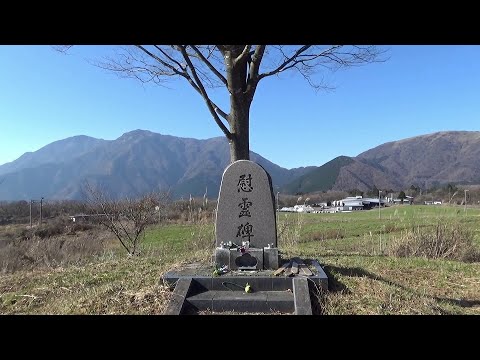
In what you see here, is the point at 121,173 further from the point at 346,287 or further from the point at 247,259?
the point at 346,287

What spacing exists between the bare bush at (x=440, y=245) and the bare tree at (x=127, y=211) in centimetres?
575

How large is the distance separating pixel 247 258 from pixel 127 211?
5.81 metres

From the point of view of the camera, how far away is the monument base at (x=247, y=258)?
546 cm

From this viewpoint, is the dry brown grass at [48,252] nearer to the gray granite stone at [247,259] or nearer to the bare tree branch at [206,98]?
the bare tree branch at [206,98]

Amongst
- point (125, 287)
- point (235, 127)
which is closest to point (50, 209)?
point (235, 127)

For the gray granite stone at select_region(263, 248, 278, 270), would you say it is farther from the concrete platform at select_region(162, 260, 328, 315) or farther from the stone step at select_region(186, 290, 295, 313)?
the stone step at select_region(186, 290, 295, 313)

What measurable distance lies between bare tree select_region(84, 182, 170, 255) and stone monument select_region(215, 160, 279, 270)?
16.8 feet

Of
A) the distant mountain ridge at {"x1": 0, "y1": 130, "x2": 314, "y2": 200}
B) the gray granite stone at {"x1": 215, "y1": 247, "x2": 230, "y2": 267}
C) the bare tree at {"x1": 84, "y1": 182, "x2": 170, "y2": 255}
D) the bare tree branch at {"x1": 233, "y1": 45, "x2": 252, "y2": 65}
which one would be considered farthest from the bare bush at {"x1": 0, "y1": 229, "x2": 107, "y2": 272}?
the distant mountain ridge at {"x1": 0, "y1": 130, "x2": 314, "y2": 200}

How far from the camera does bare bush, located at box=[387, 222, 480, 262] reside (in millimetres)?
8812

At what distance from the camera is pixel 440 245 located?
8.88 m

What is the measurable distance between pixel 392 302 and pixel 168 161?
7638 inches

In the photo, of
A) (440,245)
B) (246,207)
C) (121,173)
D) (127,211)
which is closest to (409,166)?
(121,173)
